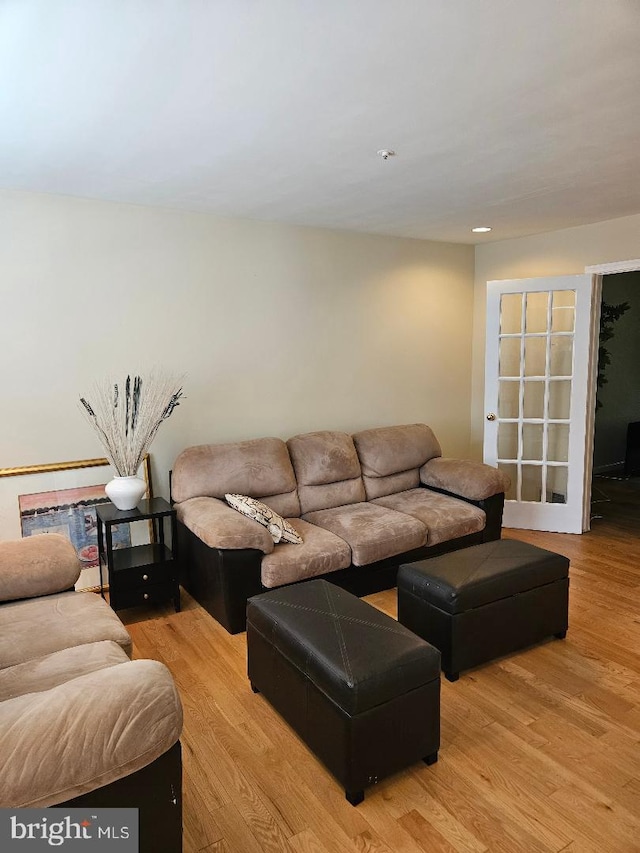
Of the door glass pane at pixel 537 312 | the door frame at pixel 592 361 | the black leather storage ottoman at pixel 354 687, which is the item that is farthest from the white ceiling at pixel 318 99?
the black leather storage ottoman at pixel 354 687

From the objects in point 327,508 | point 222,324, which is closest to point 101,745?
point 327,508

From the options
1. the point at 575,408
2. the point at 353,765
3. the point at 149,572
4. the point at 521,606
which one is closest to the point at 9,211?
the point at 149,572

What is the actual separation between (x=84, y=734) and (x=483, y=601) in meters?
1.89

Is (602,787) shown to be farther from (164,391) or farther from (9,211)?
(9,211)

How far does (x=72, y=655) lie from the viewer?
1970 millimetres

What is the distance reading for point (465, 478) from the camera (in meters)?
4.19

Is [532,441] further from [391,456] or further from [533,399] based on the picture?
[391,456]

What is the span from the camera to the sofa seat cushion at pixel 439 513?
12.4 feet

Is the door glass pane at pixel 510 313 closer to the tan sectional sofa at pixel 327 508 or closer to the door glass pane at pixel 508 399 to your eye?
the door glass pane at pixel 508 399

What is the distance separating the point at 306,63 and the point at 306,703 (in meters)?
2.18

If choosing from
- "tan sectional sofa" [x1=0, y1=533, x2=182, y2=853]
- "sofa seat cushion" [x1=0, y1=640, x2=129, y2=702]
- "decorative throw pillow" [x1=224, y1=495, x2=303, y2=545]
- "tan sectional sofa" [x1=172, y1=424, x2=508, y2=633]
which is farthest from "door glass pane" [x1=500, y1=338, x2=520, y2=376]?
"tan sectional sofa" [x1=0, y1=533, x2=182, y2=853]

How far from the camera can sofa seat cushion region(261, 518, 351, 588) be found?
3110 millimetres

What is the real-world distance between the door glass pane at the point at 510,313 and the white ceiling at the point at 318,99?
131 centimetres

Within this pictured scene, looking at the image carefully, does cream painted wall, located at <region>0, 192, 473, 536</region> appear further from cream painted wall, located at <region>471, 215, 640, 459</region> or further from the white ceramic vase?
the white ceramic vase
